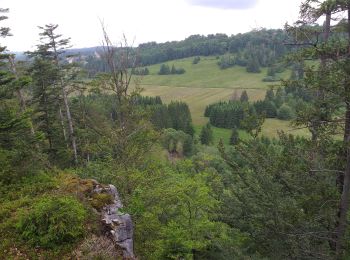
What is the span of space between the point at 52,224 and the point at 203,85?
137 metres

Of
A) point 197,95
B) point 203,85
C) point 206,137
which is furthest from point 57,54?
point 203,85

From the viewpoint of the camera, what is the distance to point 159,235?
45.0 ft

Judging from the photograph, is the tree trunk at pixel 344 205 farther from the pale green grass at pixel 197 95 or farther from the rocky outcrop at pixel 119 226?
the pale green grass at pixel 197 95

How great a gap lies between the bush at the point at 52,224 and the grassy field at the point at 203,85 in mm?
82819

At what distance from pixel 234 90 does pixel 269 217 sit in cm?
12036

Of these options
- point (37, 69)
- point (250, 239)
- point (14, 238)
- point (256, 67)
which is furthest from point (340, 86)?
point (256, 67)

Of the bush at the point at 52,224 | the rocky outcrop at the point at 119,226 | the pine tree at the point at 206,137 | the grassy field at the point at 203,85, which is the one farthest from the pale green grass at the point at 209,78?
the bush at the point at 52,224

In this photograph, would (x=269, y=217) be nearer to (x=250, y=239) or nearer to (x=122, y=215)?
(x=250, y=239)

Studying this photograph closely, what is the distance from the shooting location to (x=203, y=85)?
14350 centimetres

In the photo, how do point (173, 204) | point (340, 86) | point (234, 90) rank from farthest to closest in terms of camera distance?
point (234, 90), point (173, 204), point (340, 86)

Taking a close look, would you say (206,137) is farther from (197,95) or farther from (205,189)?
(205,189)

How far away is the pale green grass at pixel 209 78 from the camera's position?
136512 millimetres

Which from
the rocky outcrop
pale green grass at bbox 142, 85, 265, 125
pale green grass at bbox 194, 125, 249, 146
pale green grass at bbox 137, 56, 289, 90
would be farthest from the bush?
pale green grass at bbox 137, 56, 289, 90

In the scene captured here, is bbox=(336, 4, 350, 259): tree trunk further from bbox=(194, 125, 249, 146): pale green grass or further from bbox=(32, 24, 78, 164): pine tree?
bbox=(194, 125, 249, 146): pale green grass
